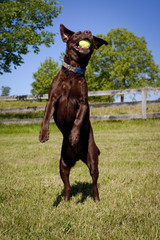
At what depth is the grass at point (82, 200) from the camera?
1.85m

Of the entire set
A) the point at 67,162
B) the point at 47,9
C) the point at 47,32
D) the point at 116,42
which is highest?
the point at 116,42

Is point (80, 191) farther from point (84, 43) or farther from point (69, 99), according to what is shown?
point (84, 43)

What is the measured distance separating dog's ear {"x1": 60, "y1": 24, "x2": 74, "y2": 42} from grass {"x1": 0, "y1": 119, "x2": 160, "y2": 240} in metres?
1.88

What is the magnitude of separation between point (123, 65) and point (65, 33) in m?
27.3

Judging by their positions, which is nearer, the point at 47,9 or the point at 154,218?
the point at 154,218

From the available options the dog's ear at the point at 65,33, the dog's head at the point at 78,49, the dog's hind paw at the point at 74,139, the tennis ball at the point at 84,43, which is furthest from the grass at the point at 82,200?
the dog's ear at the point at 65,33

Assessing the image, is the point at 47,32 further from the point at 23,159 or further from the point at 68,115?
the point at 68,115

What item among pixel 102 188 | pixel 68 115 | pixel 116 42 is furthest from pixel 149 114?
pixel 116 42

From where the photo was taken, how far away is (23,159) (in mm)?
5020

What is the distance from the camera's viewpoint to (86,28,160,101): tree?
2870 centimetres

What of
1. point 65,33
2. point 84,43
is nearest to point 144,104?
point 65,33

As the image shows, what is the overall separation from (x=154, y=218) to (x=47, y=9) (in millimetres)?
14273

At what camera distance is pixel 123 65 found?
2862 cm

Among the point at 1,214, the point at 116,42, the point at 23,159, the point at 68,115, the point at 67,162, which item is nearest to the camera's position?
the point at 1,214
